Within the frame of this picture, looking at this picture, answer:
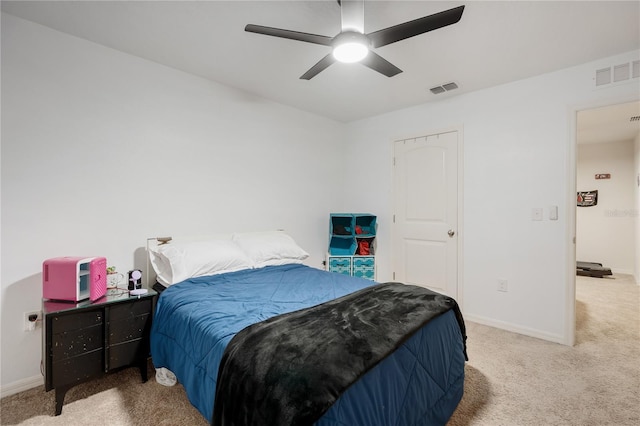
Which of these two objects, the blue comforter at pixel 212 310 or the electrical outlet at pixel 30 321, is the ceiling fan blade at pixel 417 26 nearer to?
the blue comforter at pixel 212 310

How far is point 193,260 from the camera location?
2438 millimetres

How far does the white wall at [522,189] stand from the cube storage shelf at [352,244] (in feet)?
3.81

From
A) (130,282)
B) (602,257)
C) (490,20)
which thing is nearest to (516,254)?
(490,20)

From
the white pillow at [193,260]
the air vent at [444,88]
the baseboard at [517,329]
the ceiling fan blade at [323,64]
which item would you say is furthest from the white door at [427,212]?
the white pillow at [193,260]

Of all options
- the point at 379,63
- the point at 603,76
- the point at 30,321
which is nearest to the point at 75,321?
the point at 30,321

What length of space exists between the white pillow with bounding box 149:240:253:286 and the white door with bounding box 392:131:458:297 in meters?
2.12

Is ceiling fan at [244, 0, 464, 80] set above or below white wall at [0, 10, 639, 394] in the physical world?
above

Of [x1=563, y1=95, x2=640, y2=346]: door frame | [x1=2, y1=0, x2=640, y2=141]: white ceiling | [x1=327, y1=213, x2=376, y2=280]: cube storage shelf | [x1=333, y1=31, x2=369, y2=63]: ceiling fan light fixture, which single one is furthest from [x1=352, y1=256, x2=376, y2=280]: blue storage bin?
[x1=333, y1=31, x2=369, y2=63]: ceiling fan light fixture

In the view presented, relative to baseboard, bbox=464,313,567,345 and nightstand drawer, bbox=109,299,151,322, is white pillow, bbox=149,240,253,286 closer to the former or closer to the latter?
nightstand drawer, bbox=109,299,151,322

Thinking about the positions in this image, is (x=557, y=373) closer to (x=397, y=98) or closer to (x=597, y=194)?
(x=397, y=98)

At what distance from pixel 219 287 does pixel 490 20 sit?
2662 millimetres

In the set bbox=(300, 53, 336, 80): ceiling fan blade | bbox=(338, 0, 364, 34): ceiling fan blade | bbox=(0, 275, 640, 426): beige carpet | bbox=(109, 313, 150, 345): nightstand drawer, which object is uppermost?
bbox=(338, 0, 364, 34): ceiling fan blade

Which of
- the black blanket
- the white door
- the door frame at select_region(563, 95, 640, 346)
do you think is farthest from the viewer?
the white door

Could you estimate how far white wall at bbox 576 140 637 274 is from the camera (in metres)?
5.39
